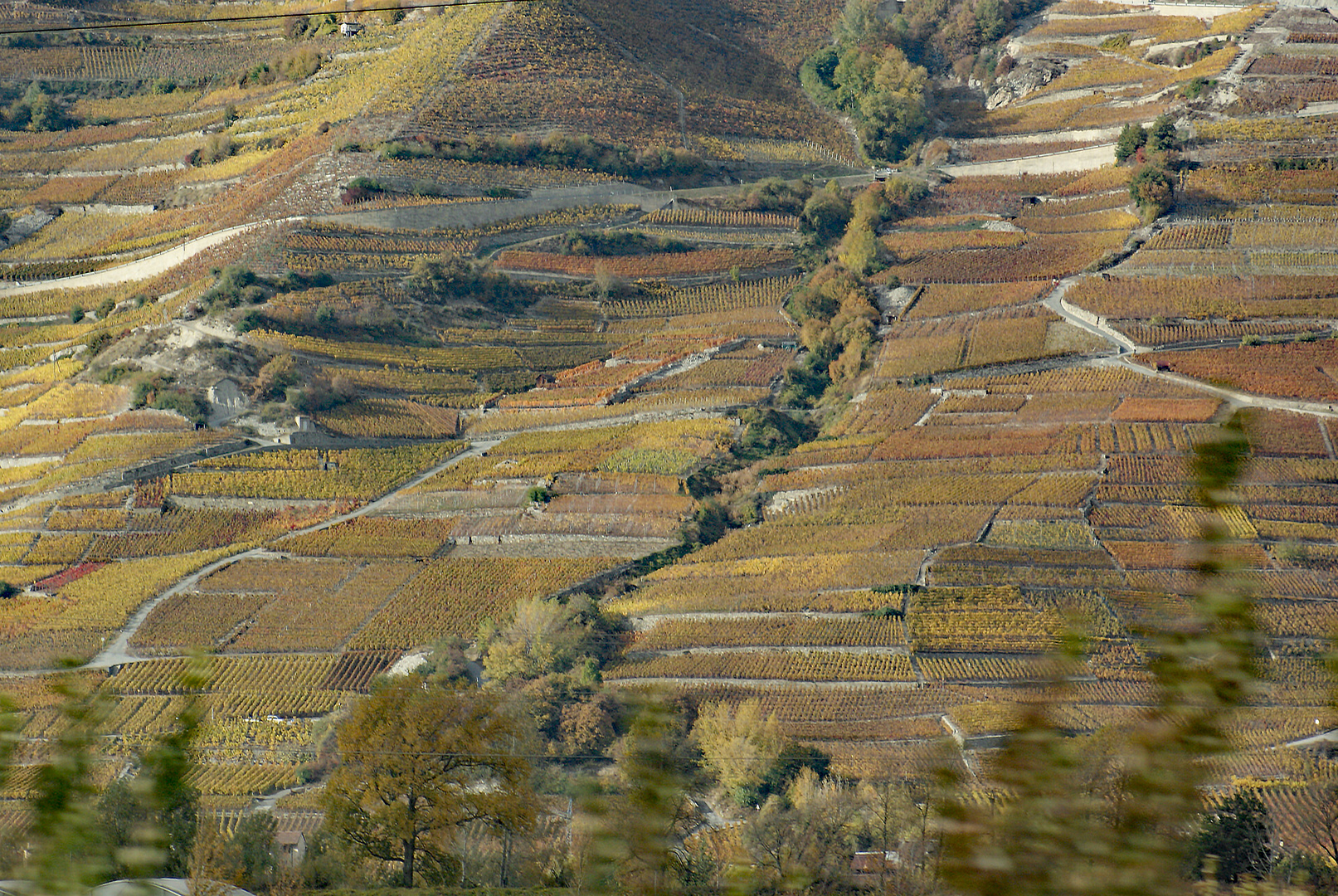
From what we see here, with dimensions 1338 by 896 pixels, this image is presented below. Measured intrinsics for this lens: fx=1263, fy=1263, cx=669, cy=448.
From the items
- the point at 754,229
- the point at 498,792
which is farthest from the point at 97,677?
the point at 754,229

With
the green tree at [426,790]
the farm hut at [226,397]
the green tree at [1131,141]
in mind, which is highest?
the green tree at [426,790]

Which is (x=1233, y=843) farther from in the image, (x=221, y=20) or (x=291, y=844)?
(x=221, y=20)

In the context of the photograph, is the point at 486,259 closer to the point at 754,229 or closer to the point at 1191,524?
the point at 754,229

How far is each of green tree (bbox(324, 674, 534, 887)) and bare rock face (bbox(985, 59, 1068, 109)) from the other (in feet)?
210

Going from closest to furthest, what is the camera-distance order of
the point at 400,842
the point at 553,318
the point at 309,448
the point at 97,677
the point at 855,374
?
the point at 400,842
the point at 97,677
the point at 309,448
the point at 855,374
the point at 553,318

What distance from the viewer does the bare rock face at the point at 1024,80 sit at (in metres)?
70.1

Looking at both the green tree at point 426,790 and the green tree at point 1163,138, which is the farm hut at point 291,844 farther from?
the green tree at point 1163,138

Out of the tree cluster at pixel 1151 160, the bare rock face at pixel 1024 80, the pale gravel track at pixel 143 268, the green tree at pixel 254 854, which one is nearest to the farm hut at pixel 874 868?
the green tree at pixel 254 854

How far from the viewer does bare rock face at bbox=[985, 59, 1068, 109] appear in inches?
2758

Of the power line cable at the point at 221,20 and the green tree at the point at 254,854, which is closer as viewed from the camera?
the green tree at the point at 254,854

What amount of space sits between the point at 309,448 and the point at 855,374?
1877 cm

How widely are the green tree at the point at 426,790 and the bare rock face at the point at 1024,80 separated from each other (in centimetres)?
6395

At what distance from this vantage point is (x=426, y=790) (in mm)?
13258

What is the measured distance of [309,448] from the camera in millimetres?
41000
